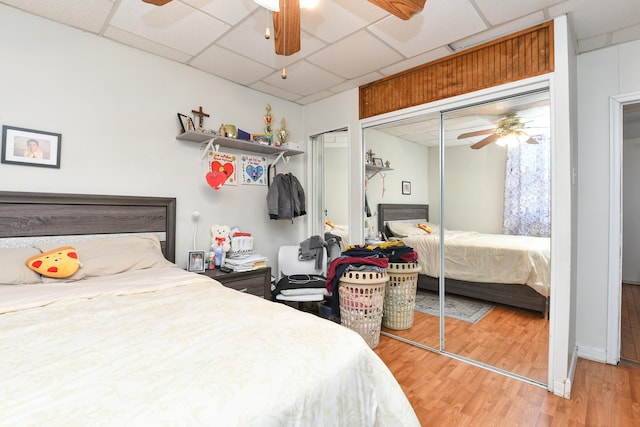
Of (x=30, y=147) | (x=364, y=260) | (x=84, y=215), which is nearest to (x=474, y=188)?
(x=364, y=260)

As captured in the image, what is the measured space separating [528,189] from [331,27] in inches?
72.6

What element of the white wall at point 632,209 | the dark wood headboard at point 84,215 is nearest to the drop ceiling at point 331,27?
the dark wood headboard at point 84,215

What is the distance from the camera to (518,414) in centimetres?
180

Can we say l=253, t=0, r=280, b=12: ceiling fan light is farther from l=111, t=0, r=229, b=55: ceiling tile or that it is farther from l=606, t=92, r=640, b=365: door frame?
l=606, t=92, r=640, b=365: door frame

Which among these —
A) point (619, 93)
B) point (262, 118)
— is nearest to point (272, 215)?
point (262, 118)

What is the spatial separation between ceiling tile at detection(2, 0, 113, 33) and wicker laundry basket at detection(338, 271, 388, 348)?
249 centimetres

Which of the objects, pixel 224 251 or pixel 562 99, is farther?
pixel 224 251

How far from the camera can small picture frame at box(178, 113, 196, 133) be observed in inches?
104

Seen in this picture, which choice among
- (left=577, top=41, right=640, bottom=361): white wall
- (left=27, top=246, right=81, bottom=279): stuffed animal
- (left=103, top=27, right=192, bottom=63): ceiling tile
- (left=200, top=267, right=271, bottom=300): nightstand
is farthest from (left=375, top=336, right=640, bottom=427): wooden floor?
(left=103, top=27, right=192, bottom=63): ceiling tile

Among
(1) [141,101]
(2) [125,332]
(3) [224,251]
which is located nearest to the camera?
(2) [125,332]

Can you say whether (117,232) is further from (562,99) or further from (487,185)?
(562,99)

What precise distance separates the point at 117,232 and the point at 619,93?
3.88 metres

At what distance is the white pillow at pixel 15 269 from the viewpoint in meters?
1.63

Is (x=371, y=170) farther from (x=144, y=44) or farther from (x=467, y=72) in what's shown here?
(x=144, y=44)
